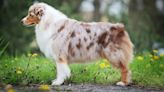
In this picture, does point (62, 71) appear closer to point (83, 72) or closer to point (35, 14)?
point (83, 72)

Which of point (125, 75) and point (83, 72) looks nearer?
point (125, 75)

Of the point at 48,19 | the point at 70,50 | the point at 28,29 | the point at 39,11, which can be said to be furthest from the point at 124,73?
the point at 28,29

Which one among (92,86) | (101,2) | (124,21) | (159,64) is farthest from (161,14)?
(92,86)

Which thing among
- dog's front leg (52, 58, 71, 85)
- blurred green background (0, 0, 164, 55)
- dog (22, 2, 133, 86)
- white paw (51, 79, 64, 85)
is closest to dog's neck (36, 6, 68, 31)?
dog (22, 2, 133, 86)

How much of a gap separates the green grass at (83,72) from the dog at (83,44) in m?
0.33

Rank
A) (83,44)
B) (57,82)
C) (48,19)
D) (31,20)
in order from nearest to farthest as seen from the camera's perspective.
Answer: (57,82) < (83,44) < (48,19) < (31,20)

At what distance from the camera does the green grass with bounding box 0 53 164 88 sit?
1009 cm

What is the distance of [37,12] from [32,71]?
1102 mm

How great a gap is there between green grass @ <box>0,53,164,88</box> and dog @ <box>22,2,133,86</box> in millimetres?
328

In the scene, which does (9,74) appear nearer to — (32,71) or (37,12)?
(32,71)

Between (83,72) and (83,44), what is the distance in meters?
0.89

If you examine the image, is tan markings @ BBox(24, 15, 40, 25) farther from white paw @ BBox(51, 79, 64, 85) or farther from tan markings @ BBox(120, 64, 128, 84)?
tan markings @ BBox(120, 64, 128, 84)

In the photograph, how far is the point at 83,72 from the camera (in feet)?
35.5

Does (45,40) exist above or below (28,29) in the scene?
below
